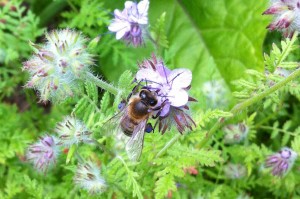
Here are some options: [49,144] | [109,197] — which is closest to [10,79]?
[49,144]

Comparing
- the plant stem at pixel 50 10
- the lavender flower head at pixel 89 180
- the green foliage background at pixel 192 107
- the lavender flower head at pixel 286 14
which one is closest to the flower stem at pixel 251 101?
the green foliage background at pixel 192 107

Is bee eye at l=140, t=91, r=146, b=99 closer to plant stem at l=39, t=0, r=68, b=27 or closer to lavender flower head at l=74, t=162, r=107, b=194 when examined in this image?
lavender flower head at l=74, t=162, r=107, b=194

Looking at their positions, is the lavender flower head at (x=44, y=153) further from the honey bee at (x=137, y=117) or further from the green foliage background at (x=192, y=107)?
the honey bee at (x=137, y=117)

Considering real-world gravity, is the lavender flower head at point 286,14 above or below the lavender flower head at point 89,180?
above

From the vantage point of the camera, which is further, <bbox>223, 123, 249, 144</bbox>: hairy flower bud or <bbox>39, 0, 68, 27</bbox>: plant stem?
<bbox>39, 0, 68, 27</bbox>: plant stem

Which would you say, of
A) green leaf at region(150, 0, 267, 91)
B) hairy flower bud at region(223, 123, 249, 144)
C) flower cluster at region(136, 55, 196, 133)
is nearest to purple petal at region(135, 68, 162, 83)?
flower cluster at region(136, 55, 196, 133)

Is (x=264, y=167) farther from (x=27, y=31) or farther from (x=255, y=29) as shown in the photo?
(x=27, y=31)

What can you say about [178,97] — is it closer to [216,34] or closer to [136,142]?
[136,142]
